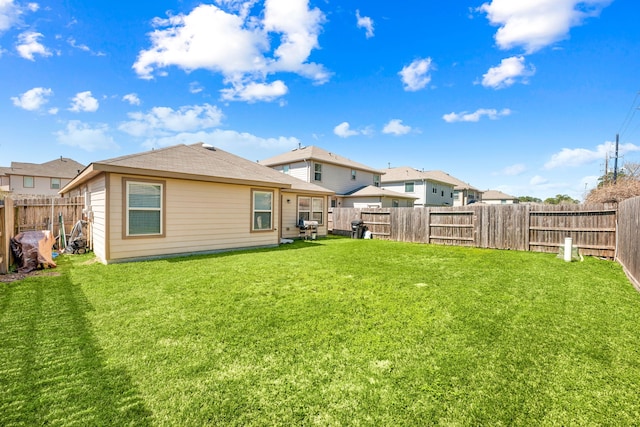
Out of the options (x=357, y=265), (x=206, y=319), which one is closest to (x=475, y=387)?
(x=206, y=319)

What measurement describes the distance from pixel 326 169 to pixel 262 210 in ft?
36.3

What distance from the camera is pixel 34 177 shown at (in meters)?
30.1

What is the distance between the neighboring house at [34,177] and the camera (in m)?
29.6

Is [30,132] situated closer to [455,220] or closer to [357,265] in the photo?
[357,265]

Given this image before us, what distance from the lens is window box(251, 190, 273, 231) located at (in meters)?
10.0

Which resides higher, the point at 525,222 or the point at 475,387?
the point at 525,222

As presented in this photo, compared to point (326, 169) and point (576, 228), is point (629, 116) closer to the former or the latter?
point (576, 228)

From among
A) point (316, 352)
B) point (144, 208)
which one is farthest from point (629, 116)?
point (144, 208)

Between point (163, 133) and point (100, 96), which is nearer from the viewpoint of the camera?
point (100, 96)

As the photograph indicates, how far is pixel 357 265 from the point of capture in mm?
7203

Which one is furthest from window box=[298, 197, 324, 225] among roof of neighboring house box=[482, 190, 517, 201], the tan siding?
roof of neighboring house box=[482, 190, 517, 201]

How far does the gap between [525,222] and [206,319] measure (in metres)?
11.3

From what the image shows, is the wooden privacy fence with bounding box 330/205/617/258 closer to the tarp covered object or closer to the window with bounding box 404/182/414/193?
the tarp covered object

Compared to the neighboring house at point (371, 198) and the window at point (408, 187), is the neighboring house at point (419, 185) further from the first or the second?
the neighboring house at point (371, 198)
